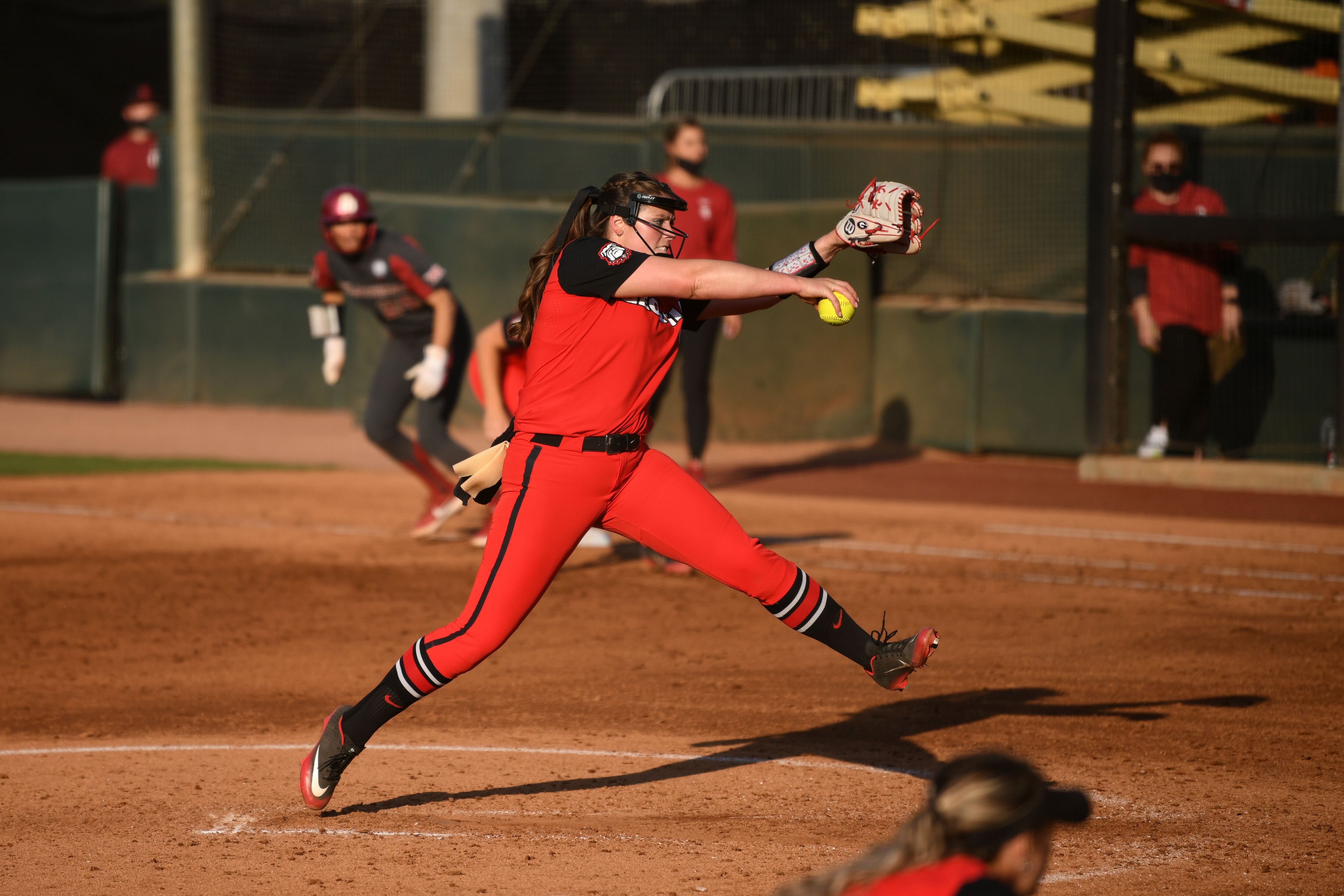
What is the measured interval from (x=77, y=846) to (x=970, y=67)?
43.0 ft

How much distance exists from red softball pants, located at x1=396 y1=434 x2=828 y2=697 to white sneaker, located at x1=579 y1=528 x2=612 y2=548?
16.2 ft

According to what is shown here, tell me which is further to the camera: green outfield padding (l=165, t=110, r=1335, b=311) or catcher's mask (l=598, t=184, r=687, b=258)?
green outfield padding (l=165, t=110, r=1335, b=311)

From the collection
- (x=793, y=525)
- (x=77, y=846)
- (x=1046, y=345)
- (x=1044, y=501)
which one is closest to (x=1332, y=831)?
(x=77, y=846)

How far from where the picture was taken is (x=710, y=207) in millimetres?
9594

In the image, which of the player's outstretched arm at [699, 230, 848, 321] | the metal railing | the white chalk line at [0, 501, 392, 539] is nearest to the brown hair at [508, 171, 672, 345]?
the player's outstretched arm at [699, 230, 848, 321]

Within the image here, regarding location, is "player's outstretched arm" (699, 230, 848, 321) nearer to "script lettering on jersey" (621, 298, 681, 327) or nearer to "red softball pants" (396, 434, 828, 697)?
"script lettering on jersey" (621, 298, 681, 327)

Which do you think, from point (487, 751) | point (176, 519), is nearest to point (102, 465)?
point (176, 519)

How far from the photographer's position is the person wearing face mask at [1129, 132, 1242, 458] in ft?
37.6

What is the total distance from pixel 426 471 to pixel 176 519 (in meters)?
2.13

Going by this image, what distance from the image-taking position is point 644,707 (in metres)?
6.39

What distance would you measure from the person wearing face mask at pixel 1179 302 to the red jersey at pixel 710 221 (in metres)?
3.70

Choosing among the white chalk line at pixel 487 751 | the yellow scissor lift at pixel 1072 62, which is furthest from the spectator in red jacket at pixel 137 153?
the white chalk line at pixel 487 751

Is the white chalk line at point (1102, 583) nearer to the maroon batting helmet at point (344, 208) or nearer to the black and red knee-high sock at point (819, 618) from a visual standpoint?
the maroon batting helmet at point (344, 208)

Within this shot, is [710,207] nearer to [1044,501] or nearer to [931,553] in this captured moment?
[931,553]
